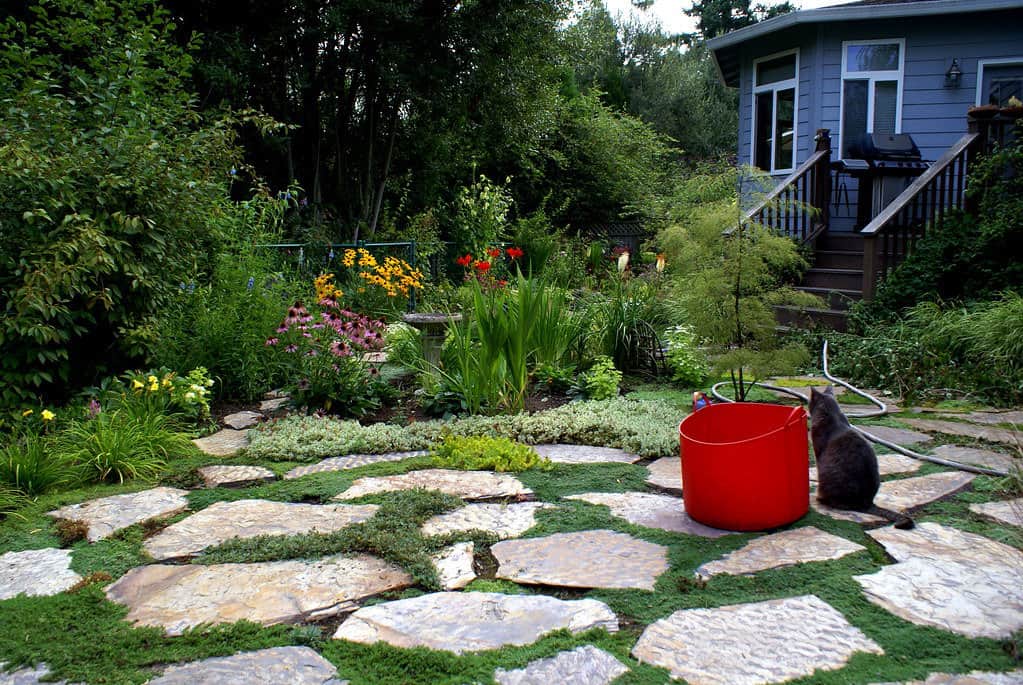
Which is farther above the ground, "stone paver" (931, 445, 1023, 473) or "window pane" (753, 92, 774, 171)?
"window pane" (753, 92, 774, 171)

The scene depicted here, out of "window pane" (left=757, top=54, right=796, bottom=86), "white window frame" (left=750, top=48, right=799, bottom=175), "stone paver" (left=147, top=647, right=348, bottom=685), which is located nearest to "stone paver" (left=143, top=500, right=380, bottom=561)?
"stone paver" (left=147, top=647, right=348, bottom=685)

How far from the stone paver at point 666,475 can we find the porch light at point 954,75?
872 centimetres

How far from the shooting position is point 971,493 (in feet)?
10.6

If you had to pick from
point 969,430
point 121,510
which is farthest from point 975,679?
point 121,510

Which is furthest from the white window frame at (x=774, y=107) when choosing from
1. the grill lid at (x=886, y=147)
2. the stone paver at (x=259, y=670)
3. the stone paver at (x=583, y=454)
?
the stone paver at (x=259, y=670)

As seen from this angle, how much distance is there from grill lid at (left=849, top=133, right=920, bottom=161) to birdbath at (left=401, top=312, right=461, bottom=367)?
5823 millimetres

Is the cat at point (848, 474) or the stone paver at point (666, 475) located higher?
the cat at point (848, 474)

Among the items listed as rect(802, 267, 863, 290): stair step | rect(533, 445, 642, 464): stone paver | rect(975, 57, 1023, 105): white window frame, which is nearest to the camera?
Answer: rect(533, 445, 642, 464): stone paver

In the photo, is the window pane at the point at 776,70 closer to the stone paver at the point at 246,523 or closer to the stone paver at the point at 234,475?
the stone paver at the point at 234,475

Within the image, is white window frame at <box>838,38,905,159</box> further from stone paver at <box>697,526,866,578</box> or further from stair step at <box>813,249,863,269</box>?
stone paver at <box>697,526,866,578</box>

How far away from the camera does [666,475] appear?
361 cm

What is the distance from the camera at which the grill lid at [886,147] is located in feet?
30.1

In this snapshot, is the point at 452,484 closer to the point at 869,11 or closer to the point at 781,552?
the point at 781,552

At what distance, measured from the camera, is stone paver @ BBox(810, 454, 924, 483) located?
3598 mm
